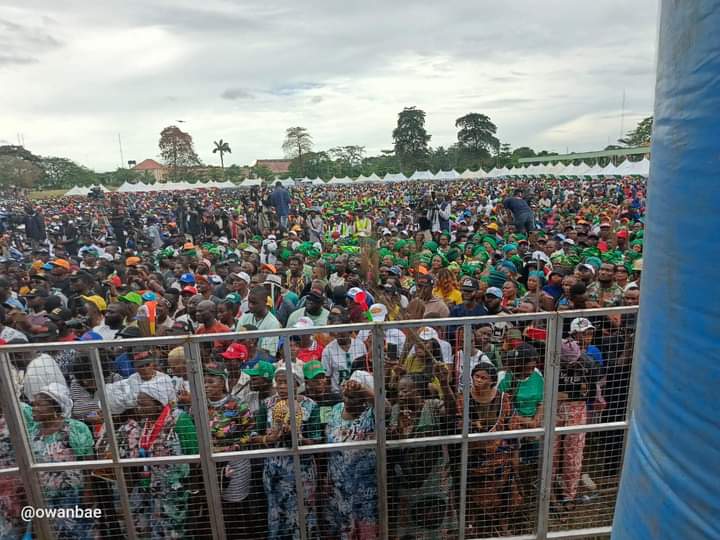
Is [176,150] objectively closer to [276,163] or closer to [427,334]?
[276,163]

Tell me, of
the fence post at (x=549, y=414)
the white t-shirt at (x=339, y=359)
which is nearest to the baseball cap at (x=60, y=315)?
the white t-shirt at (x=339, y=359)

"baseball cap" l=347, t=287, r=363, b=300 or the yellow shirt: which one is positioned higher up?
"baseball cap" l=347, t=287, r=363, b=300

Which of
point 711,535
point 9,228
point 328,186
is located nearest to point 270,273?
point 711,535

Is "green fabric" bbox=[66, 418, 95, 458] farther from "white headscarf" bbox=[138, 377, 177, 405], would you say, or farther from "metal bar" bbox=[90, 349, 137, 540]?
"white headscarf" bbox=[138, 377, 177, 405]

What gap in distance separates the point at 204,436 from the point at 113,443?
1.95 ft

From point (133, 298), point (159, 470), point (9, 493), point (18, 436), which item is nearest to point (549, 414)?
point (159, 470)

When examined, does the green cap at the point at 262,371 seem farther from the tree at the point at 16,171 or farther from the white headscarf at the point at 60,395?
the tree at the point at 16,171

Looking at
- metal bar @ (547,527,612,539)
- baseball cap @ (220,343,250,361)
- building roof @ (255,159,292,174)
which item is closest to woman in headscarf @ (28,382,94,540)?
baseball cap @ (220,343,250,361)

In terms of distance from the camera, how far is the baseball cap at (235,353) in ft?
12.7

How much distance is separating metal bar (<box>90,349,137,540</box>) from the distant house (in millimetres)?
96616

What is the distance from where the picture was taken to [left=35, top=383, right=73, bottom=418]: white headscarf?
3.44 m

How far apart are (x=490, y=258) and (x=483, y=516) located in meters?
6.71

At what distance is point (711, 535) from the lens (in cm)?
129

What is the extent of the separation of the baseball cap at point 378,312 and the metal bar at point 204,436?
2985mm
